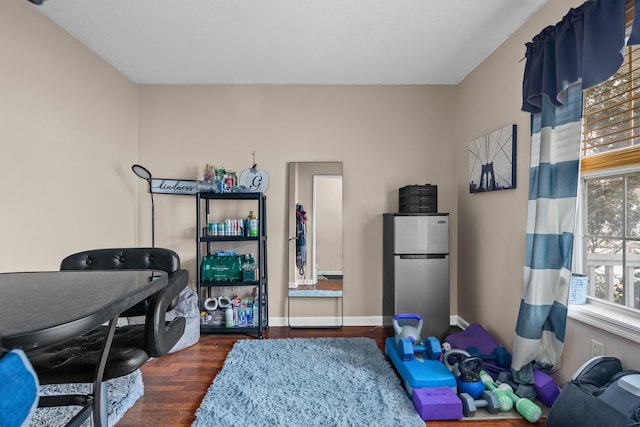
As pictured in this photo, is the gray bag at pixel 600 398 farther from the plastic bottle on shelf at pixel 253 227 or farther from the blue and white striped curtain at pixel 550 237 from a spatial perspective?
the plastic bottle on shelf at pixel 253 227

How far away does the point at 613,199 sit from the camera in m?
1.85

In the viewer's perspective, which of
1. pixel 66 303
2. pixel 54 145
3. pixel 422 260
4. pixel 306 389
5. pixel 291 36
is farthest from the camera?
pixel 422 260

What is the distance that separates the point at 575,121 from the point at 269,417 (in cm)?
245

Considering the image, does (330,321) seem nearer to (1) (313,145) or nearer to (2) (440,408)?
(2) (440,408)

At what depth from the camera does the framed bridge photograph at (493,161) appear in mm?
2525

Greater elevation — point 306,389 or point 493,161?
point 493,161

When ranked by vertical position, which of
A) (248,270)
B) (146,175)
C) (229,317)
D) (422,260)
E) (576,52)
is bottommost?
(229,317)

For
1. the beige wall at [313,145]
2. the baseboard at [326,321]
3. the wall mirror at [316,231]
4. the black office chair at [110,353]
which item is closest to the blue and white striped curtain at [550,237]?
the beige wall at [313,145]

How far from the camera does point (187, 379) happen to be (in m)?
2.38

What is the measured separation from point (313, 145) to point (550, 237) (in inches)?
91.4

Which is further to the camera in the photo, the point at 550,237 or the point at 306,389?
the point at 306,389

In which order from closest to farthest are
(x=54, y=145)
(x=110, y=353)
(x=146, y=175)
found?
1. (x=110, y=353)
2. (x=54, y=145)
3. (x=146, y=175)

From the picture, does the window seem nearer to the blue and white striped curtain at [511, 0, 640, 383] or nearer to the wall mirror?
the blue and white striped curtain at [511, 0, 640, 383]

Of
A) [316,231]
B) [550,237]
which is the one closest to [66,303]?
[550,237]
